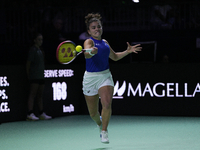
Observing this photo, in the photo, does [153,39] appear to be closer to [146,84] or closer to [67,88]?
[146,84]

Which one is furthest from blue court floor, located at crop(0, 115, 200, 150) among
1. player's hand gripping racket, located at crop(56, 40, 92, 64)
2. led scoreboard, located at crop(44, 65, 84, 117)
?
player's hand gripping racket, located at crop(56, 40, 92, 64)

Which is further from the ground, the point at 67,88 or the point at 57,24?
the point at 57,24

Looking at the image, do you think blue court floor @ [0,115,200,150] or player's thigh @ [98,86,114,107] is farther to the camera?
blue court floor @ [0,115,200,150]

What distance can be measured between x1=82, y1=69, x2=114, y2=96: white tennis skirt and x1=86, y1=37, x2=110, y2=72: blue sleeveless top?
0.22 ft

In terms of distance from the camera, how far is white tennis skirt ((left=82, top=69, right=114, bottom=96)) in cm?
523

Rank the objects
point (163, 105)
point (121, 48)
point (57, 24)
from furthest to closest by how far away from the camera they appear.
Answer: point (57, 24) < point (121, 48) < point (163, 105)

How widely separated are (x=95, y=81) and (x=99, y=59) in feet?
1.00

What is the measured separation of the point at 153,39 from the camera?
10.9m

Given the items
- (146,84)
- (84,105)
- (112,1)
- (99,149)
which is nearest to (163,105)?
(146,84)

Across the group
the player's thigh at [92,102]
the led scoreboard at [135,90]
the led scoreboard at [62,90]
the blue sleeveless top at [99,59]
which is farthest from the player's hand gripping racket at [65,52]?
the led scoreboard at [62,90]

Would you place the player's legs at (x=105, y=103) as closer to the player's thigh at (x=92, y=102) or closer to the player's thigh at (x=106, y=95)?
the player's thigh at (x=106, y=95)

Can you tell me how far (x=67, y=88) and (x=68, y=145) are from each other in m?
3.61

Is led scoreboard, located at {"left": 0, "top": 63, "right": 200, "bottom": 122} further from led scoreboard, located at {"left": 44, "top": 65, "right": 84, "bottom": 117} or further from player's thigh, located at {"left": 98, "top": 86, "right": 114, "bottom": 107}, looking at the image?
player's thigh, located at {"left": 98, "top": 86, "right": 114, "bottom": 107}

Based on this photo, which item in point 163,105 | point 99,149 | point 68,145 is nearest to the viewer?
point 99,149
